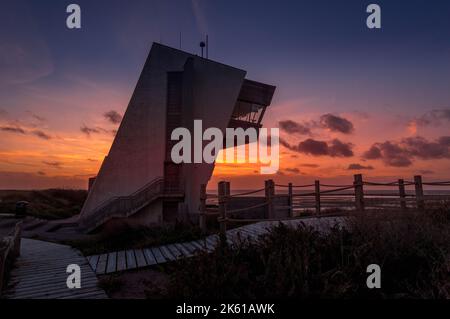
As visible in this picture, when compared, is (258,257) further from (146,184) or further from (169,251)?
(146,184)

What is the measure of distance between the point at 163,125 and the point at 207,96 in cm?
395

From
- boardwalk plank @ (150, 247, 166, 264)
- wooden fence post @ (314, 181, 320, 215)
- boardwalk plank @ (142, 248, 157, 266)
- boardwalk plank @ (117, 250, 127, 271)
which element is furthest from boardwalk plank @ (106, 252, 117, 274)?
wooden fence post @ (314, 181, 320, 215)

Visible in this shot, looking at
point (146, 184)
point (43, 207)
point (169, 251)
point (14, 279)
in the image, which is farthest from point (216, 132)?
point (43, 207)

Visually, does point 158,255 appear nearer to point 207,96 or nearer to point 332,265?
point 332,265

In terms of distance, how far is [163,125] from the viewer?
22047 millimetres

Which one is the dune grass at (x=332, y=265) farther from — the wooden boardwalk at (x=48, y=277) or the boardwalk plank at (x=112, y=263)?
the boardwalk plank at (x=112, y=263)

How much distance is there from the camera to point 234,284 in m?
4.66

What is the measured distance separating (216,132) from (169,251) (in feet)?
45.4

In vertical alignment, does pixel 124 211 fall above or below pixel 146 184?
below

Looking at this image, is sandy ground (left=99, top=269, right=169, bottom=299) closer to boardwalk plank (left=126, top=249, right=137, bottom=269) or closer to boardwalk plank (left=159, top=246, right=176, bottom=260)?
boardwalk plank (left=126, top=249, right=137, bottom=269)

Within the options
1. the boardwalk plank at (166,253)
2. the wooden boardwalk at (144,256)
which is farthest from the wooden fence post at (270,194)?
the boardwalk plank at (166,253)

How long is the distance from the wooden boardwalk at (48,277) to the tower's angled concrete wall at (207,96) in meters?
12.1

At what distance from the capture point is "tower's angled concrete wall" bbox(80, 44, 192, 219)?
72.6 ft

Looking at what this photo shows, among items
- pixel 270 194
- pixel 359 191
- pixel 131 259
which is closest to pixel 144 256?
pixel 131 259
